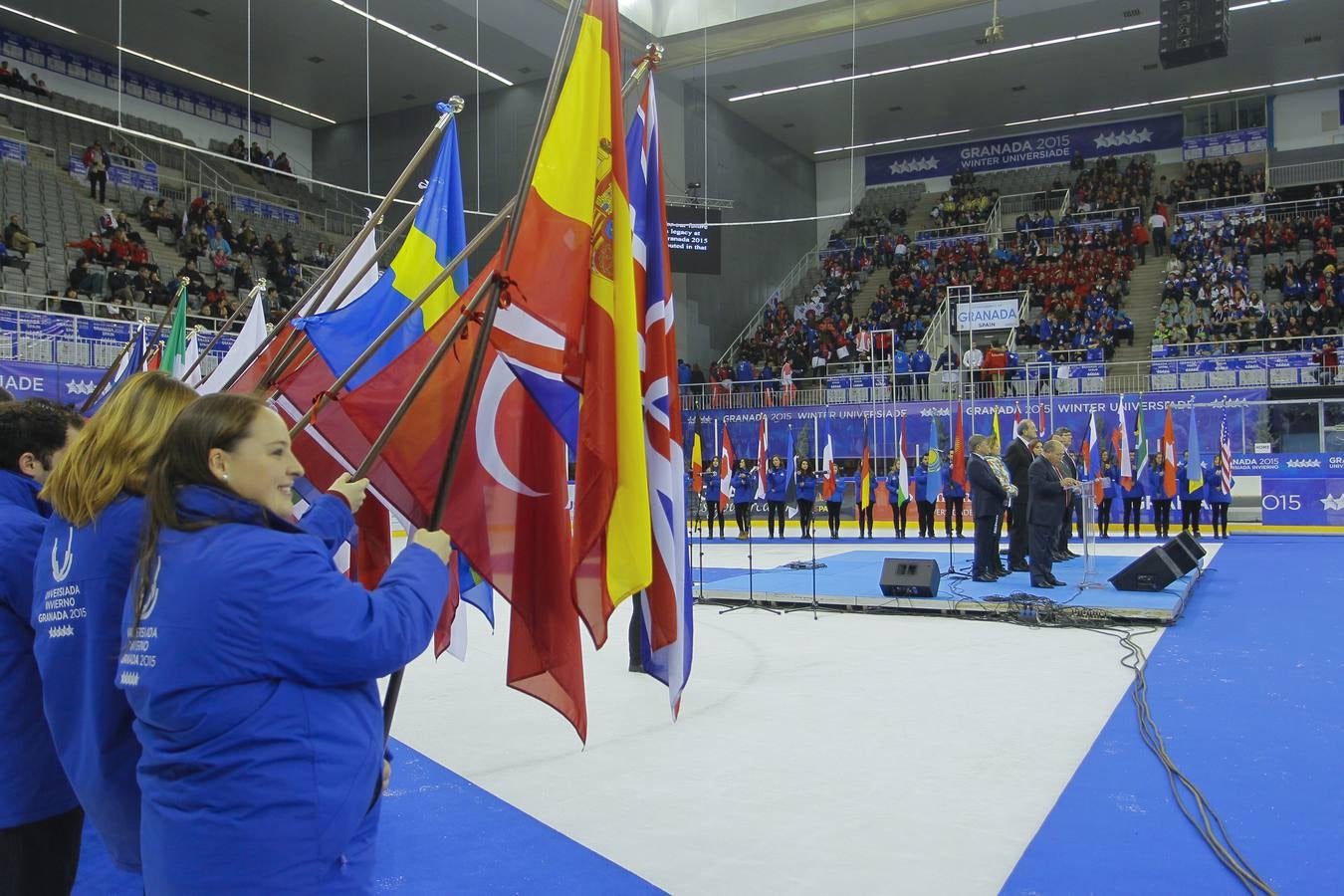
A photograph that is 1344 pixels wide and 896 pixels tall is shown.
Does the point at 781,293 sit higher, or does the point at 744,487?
the point at 781,293

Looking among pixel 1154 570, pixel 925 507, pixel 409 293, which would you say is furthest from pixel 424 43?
pixel 409 293

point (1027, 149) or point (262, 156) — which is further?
point (1027, 149)

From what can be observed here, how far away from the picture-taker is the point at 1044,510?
1100 cm

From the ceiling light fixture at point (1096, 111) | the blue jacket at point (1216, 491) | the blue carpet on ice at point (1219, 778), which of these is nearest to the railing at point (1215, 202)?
the ceiling light fixture at point (1096, 111)

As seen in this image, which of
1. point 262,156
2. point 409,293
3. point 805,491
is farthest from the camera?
point 262,156

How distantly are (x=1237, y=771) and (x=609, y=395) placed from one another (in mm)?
3433

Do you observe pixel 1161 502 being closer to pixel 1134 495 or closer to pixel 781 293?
pixel 1134 495

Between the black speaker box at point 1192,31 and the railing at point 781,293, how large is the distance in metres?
19.6

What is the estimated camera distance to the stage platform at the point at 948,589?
378 inches

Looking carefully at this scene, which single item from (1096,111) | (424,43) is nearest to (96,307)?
(424,43)

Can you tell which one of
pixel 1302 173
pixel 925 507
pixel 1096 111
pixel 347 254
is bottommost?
pixel 925 507

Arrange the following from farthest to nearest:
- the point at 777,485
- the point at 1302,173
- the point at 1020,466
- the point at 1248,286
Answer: the point at 1302,173, the point at 1248,286, the point at 777,485, the point at 1020,466

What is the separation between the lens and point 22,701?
2.45 meters

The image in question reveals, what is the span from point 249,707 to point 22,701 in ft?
3.44
